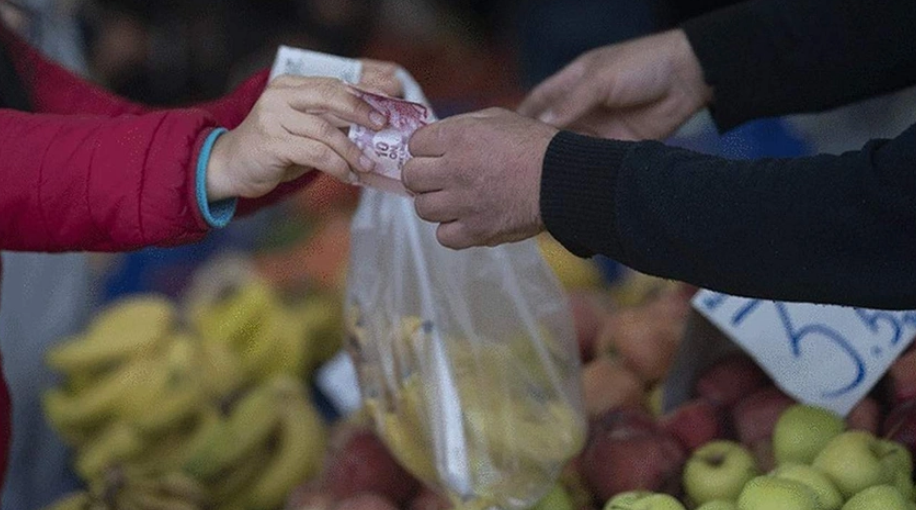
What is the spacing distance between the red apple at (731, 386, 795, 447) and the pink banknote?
0.67 m

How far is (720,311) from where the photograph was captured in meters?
1.80

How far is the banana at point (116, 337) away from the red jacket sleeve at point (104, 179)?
976mm

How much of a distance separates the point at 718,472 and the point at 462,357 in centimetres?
34

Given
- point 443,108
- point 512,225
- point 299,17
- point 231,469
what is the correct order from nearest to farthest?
point 512,225
point 231,469
point 443,108
point 299,17

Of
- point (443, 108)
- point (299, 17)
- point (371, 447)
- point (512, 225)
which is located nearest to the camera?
point (512, 225)

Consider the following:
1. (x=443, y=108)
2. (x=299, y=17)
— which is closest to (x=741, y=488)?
(x=443, y=108)

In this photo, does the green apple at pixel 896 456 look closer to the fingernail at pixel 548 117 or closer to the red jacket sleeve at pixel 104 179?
the fingernail at pixel 548 117

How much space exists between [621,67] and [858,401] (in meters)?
0.53

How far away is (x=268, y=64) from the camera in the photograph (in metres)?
3.64

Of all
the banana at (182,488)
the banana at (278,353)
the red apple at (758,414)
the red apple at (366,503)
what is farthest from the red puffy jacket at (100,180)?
the banana at (278,353)

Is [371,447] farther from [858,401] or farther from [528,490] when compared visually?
[858,401]

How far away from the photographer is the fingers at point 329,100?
1.31 metres

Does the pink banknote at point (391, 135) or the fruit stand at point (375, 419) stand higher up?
the pink banknote at point (391, 135)

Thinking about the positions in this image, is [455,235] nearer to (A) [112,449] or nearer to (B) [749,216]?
(B) [749,216]
